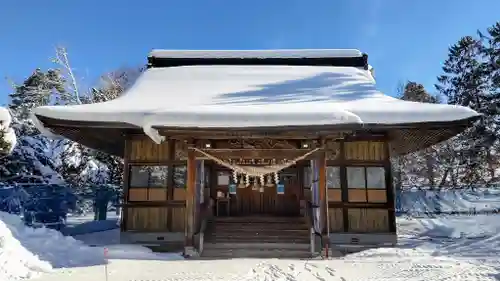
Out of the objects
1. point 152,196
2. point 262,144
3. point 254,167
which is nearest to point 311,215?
point 254,167

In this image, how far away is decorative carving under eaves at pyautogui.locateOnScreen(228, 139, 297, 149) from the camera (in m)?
9.55

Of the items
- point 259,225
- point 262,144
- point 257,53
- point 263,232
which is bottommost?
point 263,232

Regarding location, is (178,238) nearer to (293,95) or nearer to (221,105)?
(221,105)

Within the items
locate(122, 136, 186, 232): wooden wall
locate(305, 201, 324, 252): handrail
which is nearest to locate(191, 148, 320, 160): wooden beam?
locate(305, 201, 324, 252): handrail

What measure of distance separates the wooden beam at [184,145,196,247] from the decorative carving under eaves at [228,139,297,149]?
132 cm

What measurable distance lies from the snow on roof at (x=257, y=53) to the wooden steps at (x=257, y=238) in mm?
7685

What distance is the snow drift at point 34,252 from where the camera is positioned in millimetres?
6195

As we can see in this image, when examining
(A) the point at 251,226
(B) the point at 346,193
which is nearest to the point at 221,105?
(A) the point at 251,226

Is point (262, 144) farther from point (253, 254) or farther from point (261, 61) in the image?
point (261, 61)

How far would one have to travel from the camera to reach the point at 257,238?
10109 mm

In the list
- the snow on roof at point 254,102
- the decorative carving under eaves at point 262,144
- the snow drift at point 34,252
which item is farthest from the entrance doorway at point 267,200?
the snow drift at point 34,252

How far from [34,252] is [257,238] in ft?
18.1

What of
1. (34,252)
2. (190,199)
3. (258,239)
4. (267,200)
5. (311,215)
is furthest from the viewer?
(267,200)

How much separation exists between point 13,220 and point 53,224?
11.0 feet
